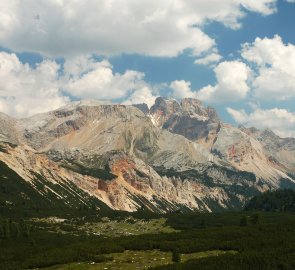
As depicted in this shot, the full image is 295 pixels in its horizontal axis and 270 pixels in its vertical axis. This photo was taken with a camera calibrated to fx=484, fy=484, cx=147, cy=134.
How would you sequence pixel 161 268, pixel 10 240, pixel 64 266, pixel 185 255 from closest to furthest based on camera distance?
1. pixel 161 268
2. pixel 64 266
3. pixel 185 255
4. pixel 10 240

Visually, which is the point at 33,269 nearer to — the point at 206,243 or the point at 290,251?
the point at 206,243

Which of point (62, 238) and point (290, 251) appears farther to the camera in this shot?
point (62, 238)

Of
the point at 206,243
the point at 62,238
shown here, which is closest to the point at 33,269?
the point at 206,243

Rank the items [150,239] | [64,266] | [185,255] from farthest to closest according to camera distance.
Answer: [150,239] < [185,255] < [64,266]

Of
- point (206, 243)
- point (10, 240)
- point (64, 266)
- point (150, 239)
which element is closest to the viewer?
point (64, 266)

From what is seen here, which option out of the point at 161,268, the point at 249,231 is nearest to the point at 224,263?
the point at 161,268

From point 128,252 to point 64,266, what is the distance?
18.7 meters

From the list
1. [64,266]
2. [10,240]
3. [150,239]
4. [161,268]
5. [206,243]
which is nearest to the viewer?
[161,268]

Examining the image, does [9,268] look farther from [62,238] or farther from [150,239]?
[62,238]

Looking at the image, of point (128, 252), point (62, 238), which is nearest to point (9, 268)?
point (128, 252)

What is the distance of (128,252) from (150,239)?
21248 millimetres

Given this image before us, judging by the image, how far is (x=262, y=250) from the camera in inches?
3915

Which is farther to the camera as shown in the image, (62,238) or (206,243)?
(62,238)

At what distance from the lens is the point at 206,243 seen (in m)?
116
